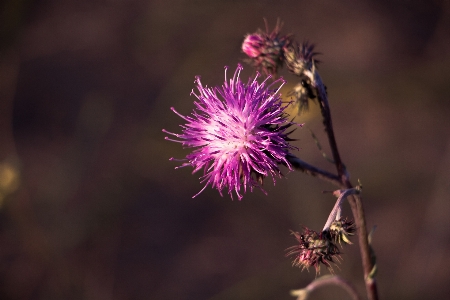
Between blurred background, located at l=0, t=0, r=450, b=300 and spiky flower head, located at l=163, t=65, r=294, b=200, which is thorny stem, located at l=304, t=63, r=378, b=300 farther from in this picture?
blurred background, located at l=0, t=0, r=450, b=300

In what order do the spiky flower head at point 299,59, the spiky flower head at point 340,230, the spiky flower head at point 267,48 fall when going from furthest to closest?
the spiky flower head at point 267,48
the spiky flower head at point 299,59
the spiky flower head at point 340,230

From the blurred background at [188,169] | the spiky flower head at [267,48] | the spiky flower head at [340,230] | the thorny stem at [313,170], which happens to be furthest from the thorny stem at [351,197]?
the blurred background at [188,169]

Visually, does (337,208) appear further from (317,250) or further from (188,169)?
(188,169)

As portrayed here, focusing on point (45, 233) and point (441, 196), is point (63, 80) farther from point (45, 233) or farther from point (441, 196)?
point (441, 196)

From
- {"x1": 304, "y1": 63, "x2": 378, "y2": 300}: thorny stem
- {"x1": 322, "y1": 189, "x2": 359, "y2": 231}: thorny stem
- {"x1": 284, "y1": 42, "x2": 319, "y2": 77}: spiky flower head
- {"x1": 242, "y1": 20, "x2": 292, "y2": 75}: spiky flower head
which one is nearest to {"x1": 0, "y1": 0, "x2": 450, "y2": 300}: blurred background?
{"x1": 242, "y1": 20, "x2": 292, "y2": 75}: spiky flower head

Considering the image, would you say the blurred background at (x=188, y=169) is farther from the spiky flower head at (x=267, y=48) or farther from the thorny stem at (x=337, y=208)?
the thorny stem at (x=337, y=208)
